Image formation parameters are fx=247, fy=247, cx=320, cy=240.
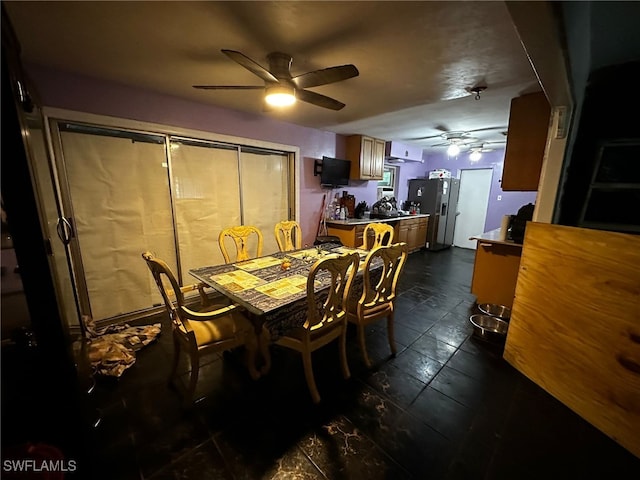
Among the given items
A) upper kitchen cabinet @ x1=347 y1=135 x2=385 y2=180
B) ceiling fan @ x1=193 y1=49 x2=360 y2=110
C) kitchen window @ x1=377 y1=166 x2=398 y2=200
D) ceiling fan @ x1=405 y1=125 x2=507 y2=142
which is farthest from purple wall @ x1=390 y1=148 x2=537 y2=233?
ceiling fan @ x1=193 y1=49 x2=360 y2=110

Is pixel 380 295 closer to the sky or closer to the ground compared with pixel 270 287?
closer to the ground

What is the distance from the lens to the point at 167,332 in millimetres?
2400

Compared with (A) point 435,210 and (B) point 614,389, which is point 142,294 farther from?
(A) point 435,210

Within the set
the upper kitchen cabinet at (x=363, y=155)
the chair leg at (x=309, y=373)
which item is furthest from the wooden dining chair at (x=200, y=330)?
the upper kitchen cabinet at (x=363, y=155)

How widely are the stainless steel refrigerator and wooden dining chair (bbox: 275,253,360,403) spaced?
457 cm

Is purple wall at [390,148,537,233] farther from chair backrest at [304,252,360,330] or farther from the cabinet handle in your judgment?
chair backrest at [304,252,360,330]

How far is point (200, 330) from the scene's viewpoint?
5.31 ft

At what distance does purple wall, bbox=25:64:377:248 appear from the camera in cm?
202

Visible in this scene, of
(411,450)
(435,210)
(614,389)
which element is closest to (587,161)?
(614,389)

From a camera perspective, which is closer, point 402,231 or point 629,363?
point 629,363

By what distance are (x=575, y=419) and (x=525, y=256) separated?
3.53ft

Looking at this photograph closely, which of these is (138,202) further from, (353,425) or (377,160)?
(377,160)

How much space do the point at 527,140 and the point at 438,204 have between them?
3.16m

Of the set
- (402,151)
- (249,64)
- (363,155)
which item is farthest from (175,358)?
(402,151)
